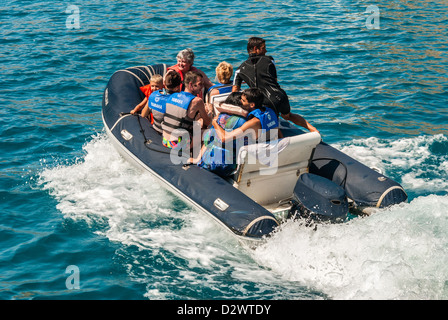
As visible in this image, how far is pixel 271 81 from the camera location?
23.7 feet

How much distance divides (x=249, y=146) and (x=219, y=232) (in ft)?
3.26

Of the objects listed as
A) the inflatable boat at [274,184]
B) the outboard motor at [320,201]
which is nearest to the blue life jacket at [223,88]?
the inflatable boat at [274,184]

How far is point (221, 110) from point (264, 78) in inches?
34.5

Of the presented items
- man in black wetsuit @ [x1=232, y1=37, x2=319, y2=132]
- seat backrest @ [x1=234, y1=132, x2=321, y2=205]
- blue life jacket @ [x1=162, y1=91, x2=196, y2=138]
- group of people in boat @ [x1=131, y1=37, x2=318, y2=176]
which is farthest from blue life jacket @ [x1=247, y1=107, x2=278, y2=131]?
blue life jacket @ [x1=162, y1=91, x2=196, y2=138]

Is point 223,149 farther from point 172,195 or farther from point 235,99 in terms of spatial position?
point 172,195

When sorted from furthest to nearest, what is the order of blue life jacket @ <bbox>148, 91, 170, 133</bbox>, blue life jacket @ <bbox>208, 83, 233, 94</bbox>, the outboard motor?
blue life jacket @ <bbox>208, 83, 233, 94</bbox>
blue life jacket @ <bbox>148, 91, 170, 133</bbox>
the outboard motor

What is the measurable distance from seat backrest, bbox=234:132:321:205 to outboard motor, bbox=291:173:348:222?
1.38ft

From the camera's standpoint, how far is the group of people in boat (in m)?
6.39

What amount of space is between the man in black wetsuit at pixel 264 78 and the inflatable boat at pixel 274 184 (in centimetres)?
36

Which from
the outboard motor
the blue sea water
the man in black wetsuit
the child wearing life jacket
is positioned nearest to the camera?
the blue sea water

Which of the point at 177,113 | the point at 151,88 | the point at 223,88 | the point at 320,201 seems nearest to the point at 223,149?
the point at 177,113

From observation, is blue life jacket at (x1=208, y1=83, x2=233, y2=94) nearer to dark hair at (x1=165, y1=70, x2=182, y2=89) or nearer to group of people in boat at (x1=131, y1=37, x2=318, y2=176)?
group of people in boat at (x1=131, y1=37, x2=318, y2=176)
